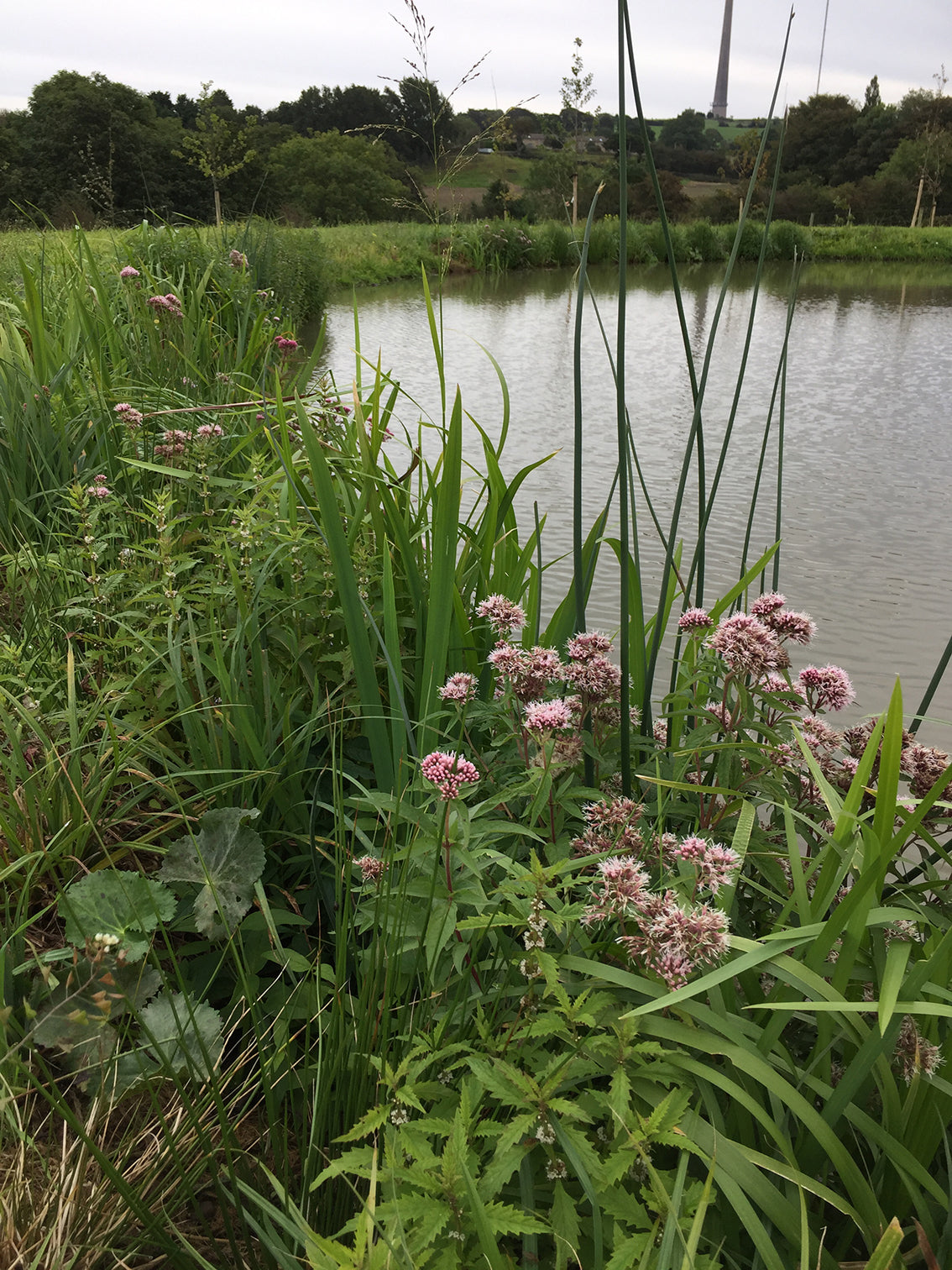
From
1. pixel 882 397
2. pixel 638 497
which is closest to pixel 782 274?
pixel 882 397

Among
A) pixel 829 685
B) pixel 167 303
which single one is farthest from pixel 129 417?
pixel 829 685

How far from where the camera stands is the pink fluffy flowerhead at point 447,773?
0.93 m

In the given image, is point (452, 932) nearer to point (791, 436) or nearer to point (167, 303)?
point (167, 303)

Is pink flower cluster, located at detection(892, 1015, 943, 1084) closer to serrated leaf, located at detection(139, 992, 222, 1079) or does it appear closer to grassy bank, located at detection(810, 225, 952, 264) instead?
serrated leaf, located at detection(139, 992, 222, 1079)

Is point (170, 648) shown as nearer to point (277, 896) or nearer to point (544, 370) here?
point (277, 896)

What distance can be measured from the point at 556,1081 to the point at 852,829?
40 centimetres

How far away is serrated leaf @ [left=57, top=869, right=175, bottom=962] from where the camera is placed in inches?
42.7

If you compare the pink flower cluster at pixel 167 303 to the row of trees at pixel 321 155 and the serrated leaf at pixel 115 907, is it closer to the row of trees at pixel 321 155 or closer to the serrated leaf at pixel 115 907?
the serrated leaf at pixel 115 907

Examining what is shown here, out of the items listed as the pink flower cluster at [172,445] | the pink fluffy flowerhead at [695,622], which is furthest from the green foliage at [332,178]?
the pink fluffy flowerhead at [695,622]

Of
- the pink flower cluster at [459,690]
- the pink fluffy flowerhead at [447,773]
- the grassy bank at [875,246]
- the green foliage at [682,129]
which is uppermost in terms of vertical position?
the green foliage at [682,129]

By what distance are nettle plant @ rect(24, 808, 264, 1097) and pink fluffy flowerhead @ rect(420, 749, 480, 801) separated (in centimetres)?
30

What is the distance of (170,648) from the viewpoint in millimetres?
1425

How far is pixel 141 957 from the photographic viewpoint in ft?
3.60

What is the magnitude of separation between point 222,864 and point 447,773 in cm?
47
